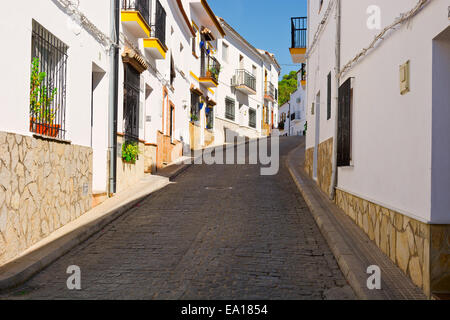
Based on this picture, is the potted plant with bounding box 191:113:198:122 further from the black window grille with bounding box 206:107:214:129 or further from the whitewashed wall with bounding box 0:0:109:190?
the whitewashed wall with bounding box 0:0:109:190

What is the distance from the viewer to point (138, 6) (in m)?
11.2

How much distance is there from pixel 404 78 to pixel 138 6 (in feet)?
27.1

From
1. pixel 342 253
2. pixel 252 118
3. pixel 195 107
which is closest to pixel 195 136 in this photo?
pixel 195 107

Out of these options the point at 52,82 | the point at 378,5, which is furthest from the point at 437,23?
the point at 52,82

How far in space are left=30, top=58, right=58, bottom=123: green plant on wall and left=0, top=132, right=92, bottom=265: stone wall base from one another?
41 centimetres

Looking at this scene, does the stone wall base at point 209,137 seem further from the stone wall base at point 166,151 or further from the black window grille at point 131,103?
the black window grille at point 131,103

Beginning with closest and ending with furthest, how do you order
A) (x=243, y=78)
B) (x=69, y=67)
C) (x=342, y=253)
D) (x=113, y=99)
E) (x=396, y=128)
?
(x=396, y=128), (x=342, y=253), (x=69, y=67), (x=113, y=99), (x=243, y=78)

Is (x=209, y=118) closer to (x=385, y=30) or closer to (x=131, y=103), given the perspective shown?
(x=131, y=103)

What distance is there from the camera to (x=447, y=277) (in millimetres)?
3982

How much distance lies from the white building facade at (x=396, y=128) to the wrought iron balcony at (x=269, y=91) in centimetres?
2967

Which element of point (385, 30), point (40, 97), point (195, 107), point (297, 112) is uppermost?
point (297, 112)

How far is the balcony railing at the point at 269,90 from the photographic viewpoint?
38.7 m

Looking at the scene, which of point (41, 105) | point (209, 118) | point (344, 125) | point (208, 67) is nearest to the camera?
point (41, 105)
